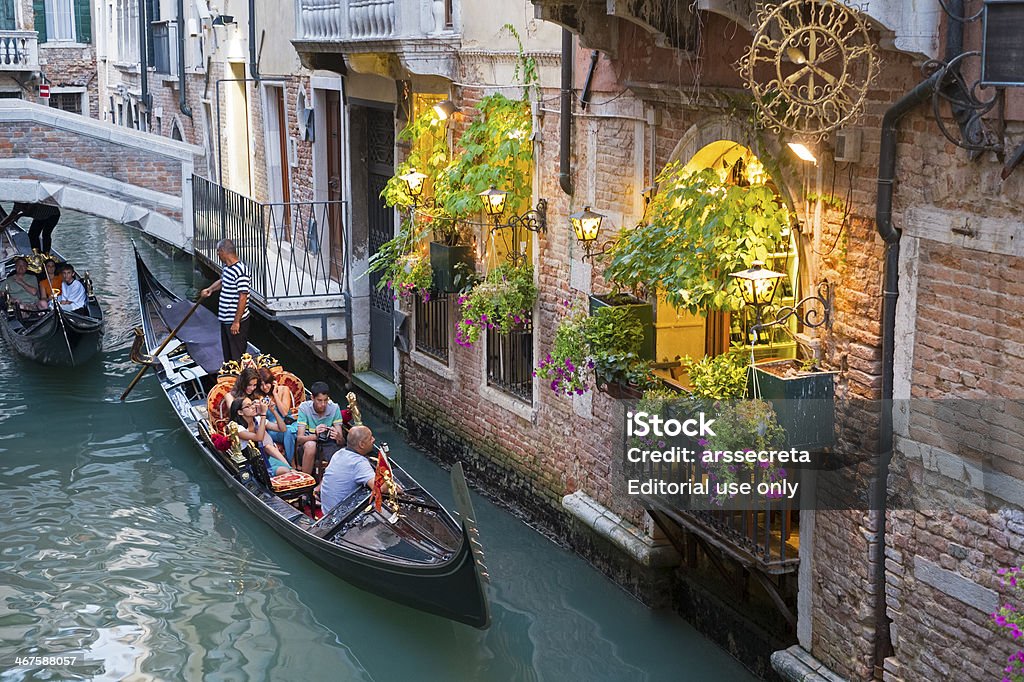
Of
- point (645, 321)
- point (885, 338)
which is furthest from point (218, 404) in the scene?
point (885, 338)

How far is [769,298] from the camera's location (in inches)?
184

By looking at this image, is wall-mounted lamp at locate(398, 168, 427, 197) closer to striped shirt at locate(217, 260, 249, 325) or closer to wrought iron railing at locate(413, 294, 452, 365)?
wrought iron railing at locate(413, 294, 452, 365)

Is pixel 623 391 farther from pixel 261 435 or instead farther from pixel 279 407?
pixel 279 407

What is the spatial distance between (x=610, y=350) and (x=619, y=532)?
1.04m

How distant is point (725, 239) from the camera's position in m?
4.80

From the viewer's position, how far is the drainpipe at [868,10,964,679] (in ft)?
13.6

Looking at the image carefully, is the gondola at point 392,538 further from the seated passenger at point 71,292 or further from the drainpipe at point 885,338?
the seated passenger at point 71,292

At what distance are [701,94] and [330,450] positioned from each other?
10.6 feet

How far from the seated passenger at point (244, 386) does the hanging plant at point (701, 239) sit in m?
3.14

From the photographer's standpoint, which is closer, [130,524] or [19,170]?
[130,524]

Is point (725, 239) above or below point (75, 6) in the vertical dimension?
below

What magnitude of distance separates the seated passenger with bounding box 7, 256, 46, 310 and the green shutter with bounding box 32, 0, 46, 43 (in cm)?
1042

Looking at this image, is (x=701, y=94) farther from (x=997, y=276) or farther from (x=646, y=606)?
(x=646, y=606)

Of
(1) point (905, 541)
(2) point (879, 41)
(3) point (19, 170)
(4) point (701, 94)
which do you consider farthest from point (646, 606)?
(3) point (19, 170)
